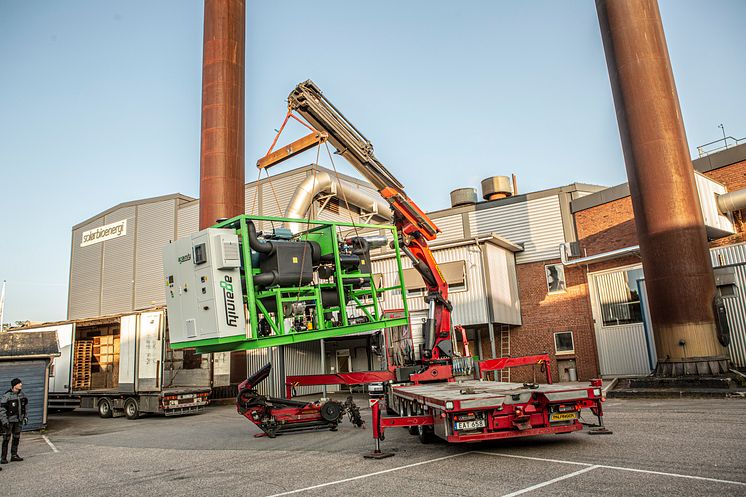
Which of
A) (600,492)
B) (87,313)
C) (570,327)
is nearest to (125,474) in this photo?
(600,492)

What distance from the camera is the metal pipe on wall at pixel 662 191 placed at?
16953 millimetres

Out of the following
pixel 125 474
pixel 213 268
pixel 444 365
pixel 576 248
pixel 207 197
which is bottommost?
pixel 125 474

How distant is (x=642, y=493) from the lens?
570 centimetres

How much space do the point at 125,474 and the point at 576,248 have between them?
70.6 feet

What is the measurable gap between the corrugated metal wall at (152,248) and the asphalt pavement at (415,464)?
23.0 metres

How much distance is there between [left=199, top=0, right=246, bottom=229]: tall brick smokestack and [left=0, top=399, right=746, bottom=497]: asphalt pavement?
43.5 feet

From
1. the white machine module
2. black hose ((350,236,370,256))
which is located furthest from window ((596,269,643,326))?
the white machine module

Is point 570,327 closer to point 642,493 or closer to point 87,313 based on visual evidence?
point 642,493

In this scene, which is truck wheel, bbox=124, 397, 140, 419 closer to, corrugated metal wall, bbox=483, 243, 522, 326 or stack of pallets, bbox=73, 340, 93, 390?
stack of pallets, bbox=73, 340, 93, 390

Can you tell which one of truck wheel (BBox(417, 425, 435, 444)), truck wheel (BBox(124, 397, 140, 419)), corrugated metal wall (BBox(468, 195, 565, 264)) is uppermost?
Result: corrugated metal wall (BBox(468, 195, 565, 264))

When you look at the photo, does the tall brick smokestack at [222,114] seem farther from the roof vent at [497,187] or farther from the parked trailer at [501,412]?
the parked trailer at [501,412]

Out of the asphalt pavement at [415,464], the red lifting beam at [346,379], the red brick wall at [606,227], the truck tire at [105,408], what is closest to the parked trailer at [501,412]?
the asphalt pavement at [415,464]

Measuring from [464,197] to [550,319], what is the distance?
897cm

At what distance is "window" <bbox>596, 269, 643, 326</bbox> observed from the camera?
22781mm
